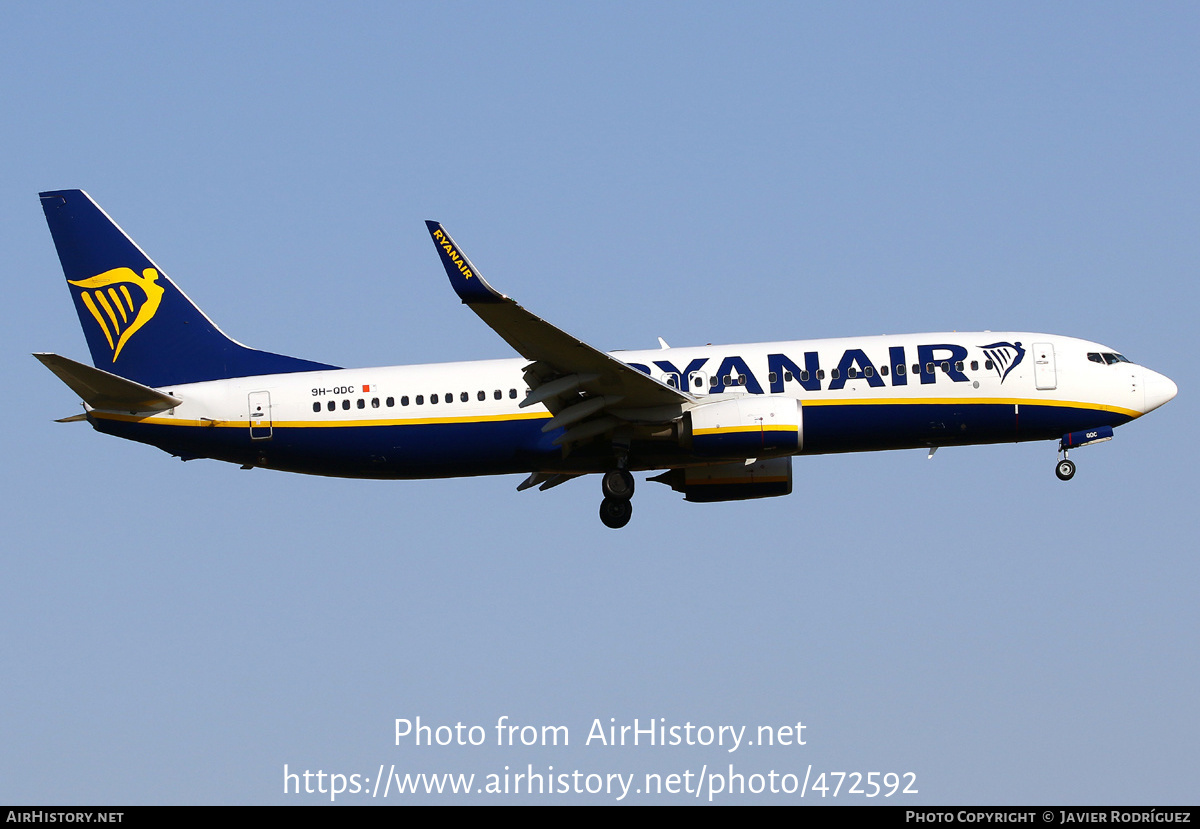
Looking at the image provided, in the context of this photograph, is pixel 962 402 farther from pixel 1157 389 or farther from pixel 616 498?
pixel 616 498

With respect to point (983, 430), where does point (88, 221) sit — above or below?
above

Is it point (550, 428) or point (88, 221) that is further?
point (88, 221)

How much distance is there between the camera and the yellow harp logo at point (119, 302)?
40.3m

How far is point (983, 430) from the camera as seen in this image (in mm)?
38062

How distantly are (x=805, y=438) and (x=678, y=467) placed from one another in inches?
148

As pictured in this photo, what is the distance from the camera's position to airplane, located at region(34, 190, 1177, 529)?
37031mm

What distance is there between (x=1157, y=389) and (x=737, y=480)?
11773 mm

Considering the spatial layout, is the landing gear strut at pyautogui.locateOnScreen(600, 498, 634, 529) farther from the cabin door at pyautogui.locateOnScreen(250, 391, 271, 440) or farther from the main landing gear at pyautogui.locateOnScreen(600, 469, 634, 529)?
the cabin door at pyautogui.locateOnScreen(250, 391, 271, 440)

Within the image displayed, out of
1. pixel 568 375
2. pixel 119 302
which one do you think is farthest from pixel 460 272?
pixel 119 302

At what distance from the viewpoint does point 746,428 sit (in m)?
36.2

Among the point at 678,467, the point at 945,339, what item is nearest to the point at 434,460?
the point at 678,467

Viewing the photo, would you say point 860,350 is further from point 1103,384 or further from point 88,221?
point 88,221

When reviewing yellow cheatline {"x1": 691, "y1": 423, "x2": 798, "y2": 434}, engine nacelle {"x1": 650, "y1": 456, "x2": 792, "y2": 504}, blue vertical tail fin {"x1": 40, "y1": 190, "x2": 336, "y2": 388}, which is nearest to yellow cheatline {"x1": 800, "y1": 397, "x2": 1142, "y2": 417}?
yellow cheatline {"x1": 691, "y1": 423, "x2": 798, "y2": 434}

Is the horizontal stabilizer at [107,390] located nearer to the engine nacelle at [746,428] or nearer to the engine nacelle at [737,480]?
the engine nacelle at [746,428]
